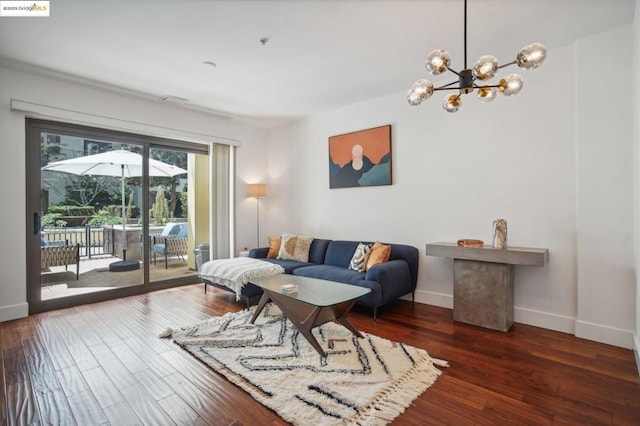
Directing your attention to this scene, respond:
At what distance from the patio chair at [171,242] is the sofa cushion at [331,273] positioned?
2148 mm

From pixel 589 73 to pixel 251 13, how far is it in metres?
3.13

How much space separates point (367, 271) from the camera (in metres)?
3.50

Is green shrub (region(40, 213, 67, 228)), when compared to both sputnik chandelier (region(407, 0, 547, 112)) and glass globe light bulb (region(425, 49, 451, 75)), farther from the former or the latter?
glass globe light bulb (region(425, 49, 451, 75))

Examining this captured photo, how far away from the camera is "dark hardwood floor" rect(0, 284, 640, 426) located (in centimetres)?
181

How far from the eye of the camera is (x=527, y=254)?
2.87 meters

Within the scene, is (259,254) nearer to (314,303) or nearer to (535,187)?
(314,303)

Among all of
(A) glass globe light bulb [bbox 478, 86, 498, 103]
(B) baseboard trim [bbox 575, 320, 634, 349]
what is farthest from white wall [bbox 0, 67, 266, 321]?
(B) baseboard trim [bbox 575, 320, 634, 349]

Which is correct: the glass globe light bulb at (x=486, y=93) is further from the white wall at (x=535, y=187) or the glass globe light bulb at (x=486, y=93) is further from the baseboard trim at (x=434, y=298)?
the baseboard trim at (x=434, y=298)

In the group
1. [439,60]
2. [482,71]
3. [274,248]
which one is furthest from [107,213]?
[482,71]

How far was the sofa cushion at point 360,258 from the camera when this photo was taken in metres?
3.84

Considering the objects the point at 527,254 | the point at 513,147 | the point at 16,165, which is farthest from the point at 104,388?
the point at 513,147

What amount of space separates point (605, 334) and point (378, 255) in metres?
2.19

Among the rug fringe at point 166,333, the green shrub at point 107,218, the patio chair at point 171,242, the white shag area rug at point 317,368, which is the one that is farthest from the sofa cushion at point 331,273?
the green shrub at point 107,218

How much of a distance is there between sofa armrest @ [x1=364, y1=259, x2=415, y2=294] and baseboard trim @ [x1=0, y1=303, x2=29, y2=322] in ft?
12.8
